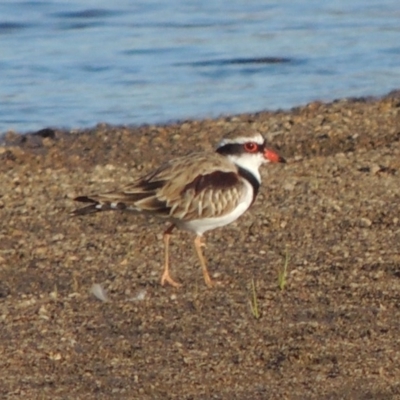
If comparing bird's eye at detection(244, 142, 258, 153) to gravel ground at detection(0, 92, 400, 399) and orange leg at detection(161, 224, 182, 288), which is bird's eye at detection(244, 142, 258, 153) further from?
orange leg at detection(161, 224, 182, 288)

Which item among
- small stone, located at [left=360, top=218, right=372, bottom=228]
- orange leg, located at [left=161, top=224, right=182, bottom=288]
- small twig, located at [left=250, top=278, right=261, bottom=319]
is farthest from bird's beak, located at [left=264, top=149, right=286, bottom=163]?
small twig, located at [left=250, top=278, right=261, bottom=319]

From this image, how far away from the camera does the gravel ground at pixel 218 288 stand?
5863 millimetres

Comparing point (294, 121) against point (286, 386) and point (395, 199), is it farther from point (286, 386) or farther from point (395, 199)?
point (286, 386)

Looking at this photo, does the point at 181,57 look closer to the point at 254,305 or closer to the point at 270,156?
the point at 270,156

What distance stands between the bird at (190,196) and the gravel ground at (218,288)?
0.31m

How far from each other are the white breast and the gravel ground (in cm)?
27

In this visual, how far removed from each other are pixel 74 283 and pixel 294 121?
480 cm

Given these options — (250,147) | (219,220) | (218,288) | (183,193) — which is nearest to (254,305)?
(218,288)

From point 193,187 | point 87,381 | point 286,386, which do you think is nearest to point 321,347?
point 286,386

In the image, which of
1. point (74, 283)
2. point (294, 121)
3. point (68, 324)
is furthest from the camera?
point (294, 121)

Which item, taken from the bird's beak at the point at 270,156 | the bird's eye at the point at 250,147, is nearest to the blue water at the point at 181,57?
the bird's beak at the point at 270,156

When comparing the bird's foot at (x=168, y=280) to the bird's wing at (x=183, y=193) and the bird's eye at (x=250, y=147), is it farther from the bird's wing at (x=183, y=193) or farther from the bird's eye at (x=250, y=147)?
the bird's eye at (x=250, y=147)

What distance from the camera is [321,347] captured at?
616 centimetres

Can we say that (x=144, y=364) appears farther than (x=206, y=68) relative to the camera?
No
